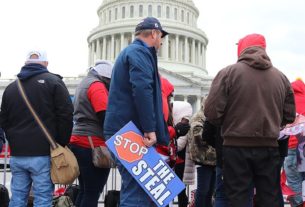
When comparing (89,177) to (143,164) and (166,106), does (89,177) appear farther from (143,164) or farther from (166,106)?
(143,164)

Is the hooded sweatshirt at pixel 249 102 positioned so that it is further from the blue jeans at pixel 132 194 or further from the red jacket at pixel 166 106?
the blue jeans at pixel 132 194

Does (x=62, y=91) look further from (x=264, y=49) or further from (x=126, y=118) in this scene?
(x=264, y=49)

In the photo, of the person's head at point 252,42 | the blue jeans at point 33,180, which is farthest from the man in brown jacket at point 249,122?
the blue jeans at point 33,180

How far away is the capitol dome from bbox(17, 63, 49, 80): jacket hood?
202 ft

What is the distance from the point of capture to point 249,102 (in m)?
4.05

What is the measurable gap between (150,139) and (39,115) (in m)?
1.34

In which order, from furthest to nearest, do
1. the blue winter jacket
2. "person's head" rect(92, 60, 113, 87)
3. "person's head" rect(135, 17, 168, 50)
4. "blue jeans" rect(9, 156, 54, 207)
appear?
"person's head" rect(92, 60, 113, 87) < "blue jeans" rect(9, 156, 54, 207) < "person's head" rect(135, 17, 168, 50) < the blue winter jacket

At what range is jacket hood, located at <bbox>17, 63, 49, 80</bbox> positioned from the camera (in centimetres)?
477

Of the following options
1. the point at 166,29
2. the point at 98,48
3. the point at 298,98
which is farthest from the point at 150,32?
the point at 98,48

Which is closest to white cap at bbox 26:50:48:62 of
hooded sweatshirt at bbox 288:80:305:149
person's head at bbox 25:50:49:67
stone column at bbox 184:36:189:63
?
person's head at bbox 25:50:49:67

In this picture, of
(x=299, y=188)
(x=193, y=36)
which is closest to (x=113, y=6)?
(x=193, y=36)

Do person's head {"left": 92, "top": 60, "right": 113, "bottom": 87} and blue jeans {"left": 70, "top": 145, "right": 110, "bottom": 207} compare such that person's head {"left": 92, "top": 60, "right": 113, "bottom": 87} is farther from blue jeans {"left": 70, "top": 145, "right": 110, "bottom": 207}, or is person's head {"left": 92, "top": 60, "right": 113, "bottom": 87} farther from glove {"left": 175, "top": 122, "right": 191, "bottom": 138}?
glove {"left": 175, "top": 122, "right": 191, "bottom": 138}

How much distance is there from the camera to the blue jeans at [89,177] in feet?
16.7

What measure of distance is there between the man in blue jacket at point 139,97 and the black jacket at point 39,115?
2.32 ft
